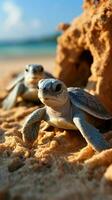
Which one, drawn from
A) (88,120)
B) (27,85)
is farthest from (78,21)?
(88,120)

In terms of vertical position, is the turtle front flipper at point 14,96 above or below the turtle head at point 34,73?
below

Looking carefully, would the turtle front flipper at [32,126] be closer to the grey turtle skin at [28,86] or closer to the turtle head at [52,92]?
the turtle head at [52,92]

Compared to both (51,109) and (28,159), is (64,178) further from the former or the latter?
(51,109)

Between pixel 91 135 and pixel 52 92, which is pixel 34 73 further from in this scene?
pixel 91 135

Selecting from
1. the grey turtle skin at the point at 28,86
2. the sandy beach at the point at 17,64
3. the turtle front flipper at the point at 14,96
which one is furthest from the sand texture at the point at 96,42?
the sandy beach at the point at 17,64

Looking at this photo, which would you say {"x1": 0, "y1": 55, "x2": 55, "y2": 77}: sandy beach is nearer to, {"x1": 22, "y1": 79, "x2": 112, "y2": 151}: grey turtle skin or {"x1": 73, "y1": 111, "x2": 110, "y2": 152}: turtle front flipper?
{"x1": 22, "y1": 79, "x2": 112, "y2": 151}: grey turtle skin

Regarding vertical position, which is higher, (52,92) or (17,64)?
(52,92)

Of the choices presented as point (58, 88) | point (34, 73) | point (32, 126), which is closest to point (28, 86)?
point (34, 73)

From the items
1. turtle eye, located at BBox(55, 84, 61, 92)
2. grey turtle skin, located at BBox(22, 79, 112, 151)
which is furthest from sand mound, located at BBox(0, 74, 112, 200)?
turtle eye, located at BBox(55, 84, 61, 92)
